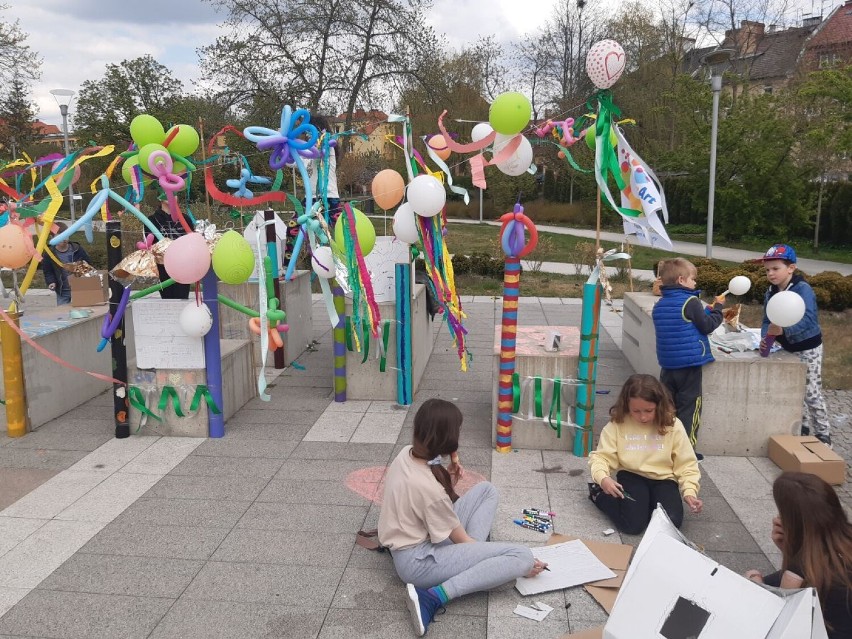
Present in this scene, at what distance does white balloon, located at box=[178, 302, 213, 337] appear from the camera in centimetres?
528

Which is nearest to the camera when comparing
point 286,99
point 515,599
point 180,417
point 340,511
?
point 515,599

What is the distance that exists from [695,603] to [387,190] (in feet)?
13.0

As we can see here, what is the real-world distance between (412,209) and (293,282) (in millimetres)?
3321

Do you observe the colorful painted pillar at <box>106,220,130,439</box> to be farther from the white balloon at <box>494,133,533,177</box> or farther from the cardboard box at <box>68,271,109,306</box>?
the white balloon at <box>494,133,533,177</box>

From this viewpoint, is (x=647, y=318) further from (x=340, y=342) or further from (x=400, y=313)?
(x=340, y=342)

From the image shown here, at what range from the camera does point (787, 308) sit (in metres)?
4.88

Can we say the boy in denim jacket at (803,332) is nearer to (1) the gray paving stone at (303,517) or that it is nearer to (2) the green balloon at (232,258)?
(1) the gray paving stone at (303,517)

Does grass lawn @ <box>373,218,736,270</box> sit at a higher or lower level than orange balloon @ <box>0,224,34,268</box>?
lower

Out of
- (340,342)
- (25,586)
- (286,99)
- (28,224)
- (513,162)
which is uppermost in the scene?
(286,99)

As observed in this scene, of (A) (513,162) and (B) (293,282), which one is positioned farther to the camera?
(B) (293,282)

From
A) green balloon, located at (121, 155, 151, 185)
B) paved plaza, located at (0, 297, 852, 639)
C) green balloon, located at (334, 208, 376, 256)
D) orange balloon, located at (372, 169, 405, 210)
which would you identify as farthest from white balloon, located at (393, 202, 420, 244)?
green balloon, located at (121, 155, 151, 185)

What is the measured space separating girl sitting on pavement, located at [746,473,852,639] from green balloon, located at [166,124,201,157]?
459 centimetres

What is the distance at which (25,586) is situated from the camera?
3607 mm

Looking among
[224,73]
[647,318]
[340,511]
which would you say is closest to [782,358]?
[647,318]
